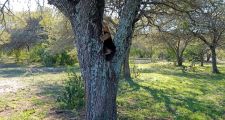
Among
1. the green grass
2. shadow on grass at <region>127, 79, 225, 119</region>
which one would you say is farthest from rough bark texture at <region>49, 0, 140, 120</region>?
shadow on grass at <region>127, 79, 225, 119</region>

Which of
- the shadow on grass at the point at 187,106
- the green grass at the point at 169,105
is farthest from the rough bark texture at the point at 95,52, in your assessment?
the shadow on grass at the point at 187,106

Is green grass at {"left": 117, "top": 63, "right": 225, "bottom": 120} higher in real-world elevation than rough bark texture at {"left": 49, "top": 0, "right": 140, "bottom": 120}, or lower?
lower

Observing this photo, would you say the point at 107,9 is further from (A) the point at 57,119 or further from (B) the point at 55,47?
(B) the point at 55,47

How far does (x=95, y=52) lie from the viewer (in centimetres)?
678

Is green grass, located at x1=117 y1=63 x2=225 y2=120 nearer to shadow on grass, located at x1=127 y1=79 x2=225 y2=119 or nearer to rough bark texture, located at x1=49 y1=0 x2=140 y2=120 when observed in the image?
shadow on grass, located at x1=127 y1=79 x2=225 y2=119

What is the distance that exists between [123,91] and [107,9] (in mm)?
5095

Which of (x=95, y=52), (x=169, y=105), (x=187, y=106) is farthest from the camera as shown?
(x=169, y=105)

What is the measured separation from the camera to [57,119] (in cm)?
978

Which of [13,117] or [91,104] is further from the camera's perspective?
[13,117]

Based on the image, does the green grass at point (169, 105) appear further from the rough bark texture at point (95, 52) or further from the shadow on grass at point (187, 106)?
the rough bark texture at point (95, 52)

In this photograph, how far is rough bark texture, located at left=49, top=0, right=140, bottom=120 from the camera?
6.76m

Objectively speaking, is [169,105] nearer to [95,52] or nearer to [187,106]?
[187,106]

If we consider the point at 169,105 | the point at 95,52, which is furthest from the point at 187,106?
the point at 95,52

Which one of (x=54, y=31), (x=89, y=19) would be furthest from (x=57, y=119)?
(x=54, y=31)
